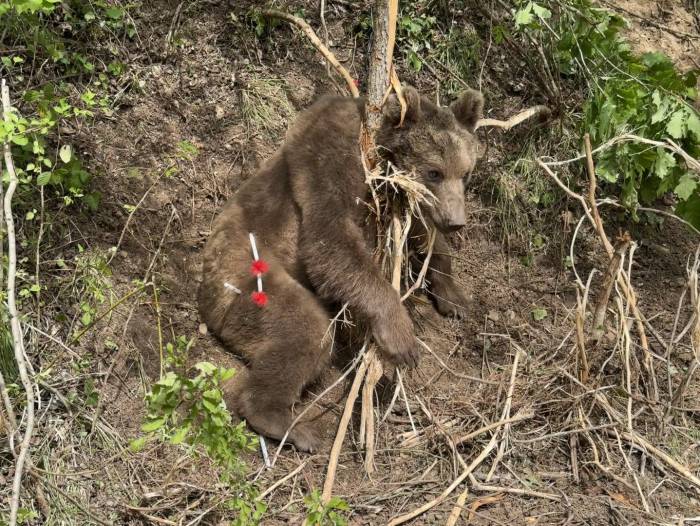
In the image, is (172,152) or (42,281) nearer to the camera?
(42,281)

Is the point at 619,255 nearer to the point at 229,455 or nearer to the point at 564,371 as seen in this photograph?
the point at 564,371


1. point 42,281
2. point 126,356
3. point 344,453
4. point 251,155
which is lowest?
point 344,453

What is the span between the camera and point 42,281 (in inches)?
216

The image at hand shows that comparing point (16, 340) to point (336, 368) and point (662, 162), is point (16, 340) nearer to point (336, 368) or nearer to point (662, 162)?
point (336, 368)

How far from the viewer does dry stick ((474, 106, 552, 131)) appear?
20.2 feet

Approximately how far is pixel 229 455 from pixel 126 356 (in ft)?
5.86

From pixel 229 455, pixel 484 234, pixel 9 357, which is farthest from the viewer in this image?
pixel 484 234

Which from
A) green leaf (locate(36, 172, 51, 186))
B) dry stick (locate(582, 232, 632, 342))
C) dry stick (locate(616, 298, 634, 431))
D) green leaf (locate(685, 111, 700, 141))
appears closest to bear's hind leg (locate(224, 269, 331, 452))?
green leaf (locate(36, 172, 51, 186))

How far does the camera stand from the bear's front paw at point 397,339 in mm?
5512

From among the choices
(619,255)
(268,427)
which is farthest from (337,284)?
(619,255)

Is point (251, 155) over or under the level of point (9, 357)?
over

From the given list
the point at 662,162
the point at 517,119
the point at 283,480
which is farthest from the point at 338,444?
the point at 662,162

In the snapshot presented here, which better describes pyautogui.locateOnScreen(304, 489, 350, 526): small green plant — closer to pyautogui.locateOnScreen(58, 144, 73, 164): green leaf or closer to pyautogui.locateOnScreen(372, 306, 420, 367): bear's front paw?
pyautogui.locateOnScreen(372, 306, 420, 367): bear's front paw

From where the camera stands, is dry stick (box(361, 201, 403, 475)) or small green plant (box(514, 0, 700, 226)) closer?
dry stick (box(361, 201, 403, 475))
